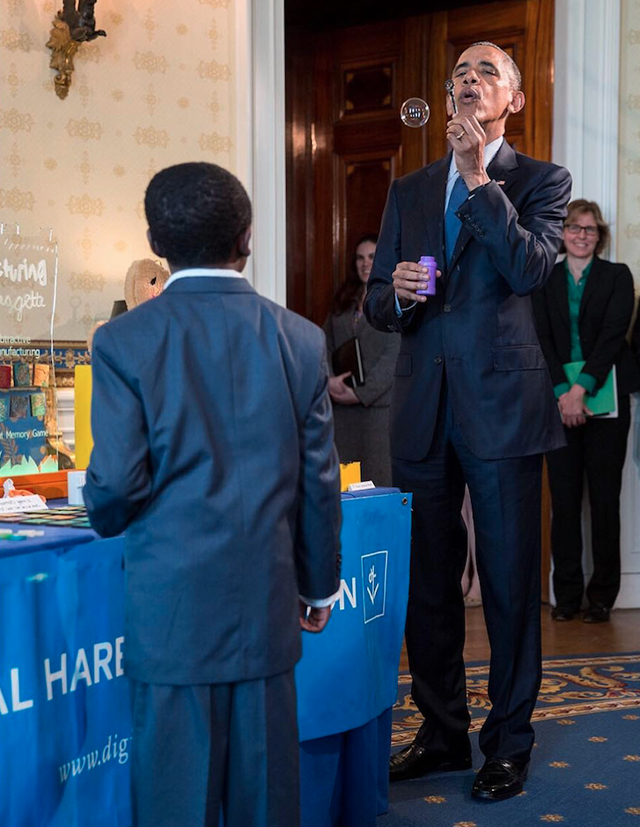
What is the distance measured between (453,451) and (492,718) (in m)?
0.63

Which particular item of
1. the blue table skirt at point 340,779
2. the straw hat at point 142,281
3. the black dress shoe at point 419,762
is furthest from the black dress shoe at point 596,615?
the straw hat at point 142,281

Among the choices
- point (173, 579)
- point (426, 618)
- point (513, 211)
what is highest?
point (513, 211)

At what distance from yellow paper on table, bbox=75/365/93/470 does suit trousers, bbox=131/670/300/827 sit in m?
0.92

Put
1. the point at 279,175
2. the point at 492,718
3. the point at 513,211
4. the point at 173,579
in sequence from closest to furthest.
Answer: the point at 173,579 → the point at 513,211 → the point at 492,718 → the point at 279,175

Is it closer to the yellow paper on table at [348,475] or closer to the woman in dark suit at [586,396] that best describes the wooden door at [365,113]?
the woman in dark suit at [586,396]


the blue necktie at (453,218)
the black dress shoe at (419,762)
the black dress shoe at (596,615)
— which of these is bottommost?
the black dress shoe at (596,615)

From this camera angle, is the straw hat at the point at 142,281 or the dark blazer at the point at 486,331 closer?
the dark blazer at the point at 486,331

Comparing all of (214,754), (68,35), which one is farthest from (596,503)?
(214,754)

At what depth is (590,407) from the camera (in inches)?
185

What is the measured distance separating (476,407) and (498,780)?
0.87 m

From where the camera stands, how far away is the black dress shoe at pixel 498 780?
99.0 inches

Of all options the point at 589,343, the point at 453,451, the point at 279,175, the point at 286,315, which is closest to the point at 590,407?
the point at 589,343

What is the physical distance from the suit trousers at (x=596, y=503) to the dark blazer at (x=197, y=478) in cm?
335

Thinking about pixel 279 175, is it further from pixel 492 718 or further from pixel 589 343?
pixel 492 718
